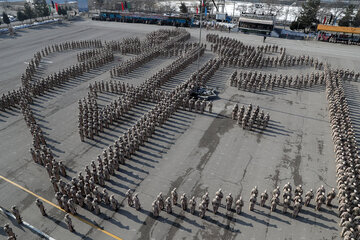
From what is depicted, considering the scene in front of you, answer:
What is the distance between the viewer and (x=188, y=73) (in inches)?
1138

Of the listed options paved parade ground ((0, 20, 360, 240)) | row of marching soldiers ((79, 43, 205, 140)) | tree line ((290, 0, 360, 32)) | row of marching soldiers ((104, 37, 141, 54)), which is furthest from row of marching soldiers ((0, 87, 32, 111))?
tree line ((290, 0, 360, 32))

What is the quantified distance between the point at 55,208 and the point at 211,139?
10.5 meters

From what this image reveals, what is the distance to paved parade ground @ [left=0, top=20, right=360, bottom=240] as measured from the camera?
1150cm

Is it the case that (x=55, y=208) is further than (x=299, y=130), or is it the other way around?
(x=299, y=130)

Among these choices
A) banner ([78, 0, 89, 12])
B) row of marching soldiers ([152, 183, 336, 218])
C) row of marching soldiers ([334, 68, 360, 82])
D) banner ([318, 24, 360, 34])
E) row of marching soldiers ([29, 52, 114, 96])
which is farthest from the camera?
banner ([78, 0, 89, 12])

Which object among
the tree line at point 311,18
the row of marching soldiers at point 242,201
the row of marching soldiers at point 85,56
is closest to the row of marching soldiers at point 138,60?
the row of marching soldiers at point 85,56

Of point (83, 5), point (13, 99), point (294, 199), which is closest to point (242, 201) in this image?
point (294, 199)

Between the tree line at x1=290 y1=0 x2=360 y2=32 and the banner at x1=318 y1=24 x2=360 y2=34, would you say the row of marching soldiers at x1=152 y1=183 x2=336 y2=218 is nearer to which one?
the banner at x1=318 y1=24 x2=360 y2=34

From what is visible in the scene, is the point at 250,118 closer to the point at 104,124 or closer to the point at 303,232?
the point at 303,232

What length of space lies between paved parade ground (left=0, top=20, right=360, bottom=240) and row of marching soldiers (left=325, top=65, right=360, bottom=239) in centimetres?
82

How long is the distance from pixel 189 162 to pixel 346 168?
8879 mm

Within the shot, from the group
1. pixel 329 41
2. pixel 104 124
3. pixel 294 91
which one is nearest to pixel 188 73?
pixel 294 91

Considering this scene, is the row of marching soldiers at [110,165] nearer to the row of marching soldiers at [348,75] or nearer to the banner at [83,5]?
the row of marching soldiers at [348,75]

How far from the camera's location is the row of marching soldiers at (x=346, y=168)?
1069cm
